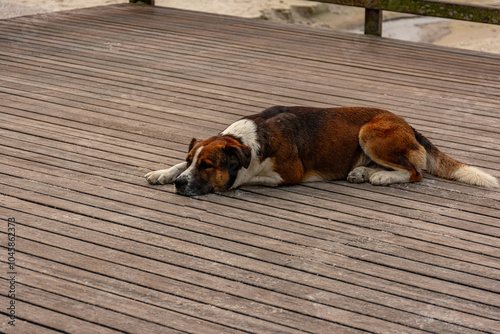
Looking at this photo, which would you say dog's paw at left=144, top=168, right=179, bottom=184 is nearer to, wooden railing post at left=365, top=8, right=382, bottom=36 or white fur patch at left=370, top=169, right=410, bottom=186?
white fur patch at left=370, top=169, right=410, bottom=186

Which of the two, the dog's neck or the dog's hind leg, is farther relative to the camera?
the dog's hind leg

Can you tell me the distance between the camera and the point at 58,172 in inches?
187

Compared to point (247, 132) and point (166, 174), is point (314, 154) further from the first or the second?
point (166, 174)

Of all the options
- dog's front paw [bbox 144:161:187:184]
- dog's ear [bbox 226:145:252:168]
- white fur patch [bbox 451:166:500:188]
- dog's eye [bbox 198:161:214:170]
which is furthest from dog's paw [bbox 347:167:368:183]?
dog's front paw [bbox 144:161:187:184]

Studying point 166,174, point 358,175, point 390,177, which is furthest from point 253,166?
point 390,177

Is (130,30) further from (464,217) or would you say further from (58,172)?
(464,217)

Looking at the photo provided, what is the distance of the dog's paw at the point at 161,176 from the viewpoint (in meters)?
4.56

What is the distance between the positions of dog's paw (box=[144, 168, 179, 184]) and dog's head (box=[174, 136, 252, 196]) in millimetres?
175

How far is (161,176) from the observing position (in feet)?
15.0

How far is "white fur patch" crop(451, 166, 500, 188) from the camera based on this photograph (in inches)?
182

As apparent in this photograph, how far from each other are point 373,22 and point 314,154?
478 cm

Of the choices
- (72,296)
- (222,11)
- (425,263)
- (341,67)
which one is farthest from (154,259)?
(222,11)

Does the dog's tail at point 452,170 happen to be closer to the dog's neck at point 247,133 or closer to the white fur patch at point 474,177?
the white fur patch at point 474,177

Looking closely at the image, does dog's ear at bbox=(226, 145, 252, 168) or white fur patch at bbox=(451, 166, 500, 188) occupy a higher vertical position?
dog's ear at bbox=(226, 145, 252, 168)
